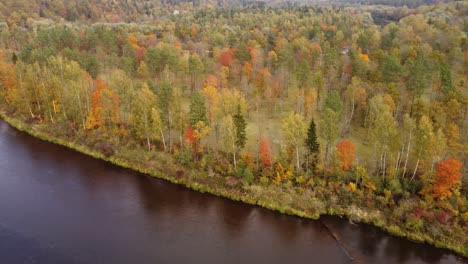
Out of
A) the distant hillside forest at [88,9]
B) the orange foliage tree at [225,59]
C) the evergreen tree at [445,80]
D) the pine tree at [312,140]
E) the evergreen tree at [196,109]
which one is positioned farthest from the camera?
the distant hillside forest at [88,9]

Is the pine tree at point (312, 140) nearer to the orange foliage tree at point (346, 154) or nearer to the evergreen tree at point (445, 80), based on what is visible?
the orange foliage tree at point (346, 154)

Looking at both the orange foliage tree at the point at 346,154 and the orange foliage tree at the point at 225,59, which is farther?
the orange foliage tree at the point at 225,59

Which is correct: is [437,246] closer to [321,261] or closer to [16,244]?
[321,261]

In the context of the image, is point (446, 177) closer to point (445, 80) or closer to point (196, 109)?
point (445, 80)

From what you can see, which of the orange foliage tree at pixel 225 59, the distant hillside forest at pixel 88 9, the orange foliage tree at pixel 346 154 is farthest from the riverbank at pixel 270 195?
the distant hillside forest at pixel 88 9

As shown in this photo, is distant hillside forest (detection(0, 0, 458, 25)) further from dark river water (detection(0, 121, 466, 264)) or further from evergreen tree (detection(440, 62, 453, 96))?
evergreen tree (detection(440, 62, 453, 96))

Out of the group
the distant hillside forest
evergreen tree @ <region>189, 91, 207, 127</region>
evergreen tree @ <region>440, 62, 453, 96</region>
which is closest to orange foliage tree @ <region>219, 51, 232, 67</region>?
evergreen tree @ <region>189, 91, 207, 127</region>

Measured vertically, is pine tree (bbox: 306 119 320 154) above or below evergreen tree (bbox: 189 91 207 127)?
below
